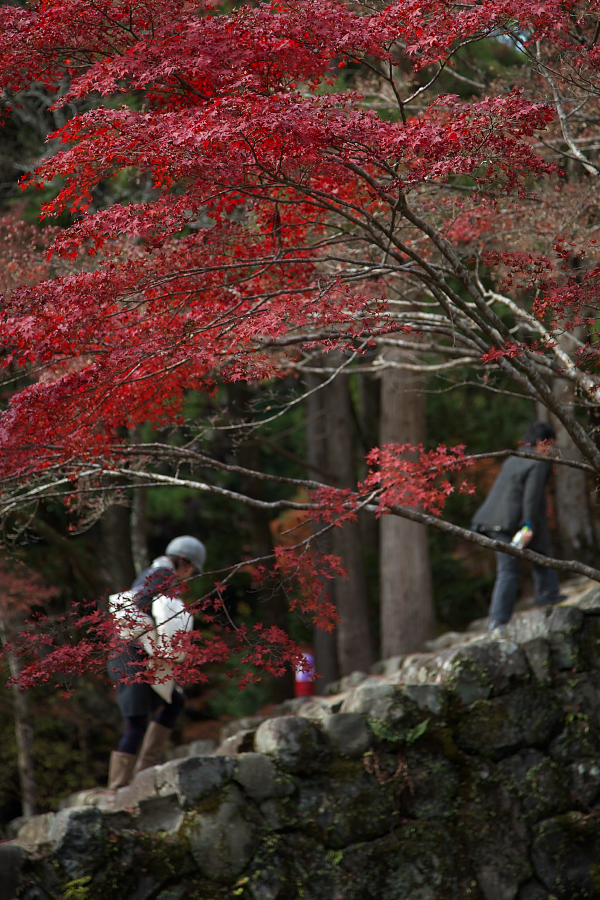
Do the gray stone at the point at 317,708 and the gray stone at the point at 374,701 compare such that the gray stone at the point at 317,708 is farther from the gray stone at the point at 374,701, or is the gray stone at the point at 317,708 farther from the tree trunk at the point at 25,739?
the tree trunk at the point at 25,739

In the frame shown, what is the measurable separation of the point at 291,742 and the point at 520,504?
2.48 m

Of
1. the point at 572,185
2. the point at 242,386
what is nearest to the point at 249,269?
the point at 572,185

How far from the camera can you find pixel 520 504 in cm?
584

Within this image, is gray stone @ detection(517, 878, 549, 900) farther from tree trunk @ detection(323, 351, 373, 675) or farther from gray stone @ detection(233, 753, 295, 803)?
tree trunk @ detection(323, 351, 373, 675)

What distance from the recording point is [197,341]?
3596 mm

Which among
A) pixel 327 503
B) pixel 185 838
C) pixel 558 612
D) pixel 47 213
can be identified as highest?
pixel 47 213

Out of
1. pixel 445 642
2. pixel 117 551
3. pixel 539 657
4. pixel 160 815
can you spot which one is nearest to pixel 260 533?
pixel 117 551

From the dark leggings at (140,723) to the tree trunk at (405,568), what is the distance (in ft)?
11.3

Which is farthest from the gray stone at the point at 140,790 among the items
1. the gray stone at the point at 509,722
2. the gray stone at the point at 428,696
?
the gray stone at the point at 509,722

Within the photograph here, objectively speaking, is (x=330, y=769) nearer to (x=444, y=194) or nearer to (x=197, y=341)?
(x=197, y=341)

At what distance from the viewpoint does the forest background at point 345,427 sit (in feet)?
14.9

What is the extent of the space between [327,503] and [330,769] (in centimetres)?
194

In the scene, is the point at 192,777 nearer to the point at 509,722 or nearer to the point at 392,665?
the point at 509,722

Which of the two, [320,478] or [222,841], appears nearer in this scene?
[222,841]
